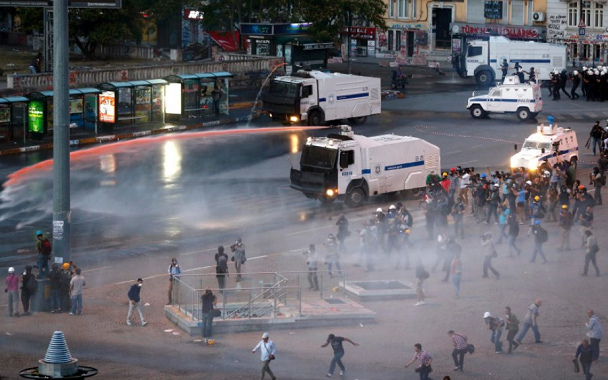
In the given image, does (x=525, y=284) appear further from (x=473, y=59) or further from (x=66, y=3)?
(x=473, y=59)

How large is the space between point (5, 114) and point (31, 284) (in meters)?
23.9

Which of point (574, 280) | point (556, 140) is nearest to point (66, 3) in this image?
point (574, 280)

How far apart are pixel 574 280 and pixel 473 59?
4561 cm

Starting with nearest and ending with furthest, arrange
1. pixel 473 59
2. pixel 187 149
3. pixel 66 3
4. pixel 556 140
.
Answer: pixel 66 3
pixel 556 140
pixel 187 149
pixel 473 59

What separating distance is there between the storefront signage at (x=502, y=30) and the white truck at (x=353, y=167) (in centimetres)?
4846

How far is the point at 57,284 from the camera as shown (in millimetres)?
28516

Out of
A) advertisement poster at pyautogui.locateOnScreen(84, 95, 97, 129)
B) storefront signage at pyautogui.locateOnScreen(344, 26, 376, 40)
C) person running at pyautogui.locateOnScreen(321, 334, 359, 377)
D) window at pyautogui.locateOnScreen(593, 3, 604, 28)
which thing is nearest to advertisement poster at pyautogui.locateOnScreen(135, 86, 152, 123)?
advertisement poster at pyautogui.locateOnScreen(84, 95, 97, 129)

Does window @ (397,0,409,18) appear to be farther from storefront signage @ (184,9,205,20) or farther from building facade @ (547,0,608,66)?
storefront signage @ (184,9,205,20)

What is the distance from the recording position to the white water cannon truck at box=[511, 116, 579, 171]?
1722 inches

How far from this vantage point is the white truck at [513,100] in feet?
187

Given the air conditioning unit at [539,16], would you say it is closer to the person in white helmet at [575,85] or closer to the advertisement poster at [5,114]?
the person in white helmet at [575,85]

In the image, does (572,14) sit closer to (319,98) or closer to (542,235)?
(319,98)

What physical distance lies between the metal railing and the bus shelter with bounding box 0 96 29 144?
2433 cm

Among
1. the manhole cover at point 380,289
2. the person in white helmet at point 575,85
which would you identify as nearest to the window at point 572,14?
the person in white helmet at point 575,85
